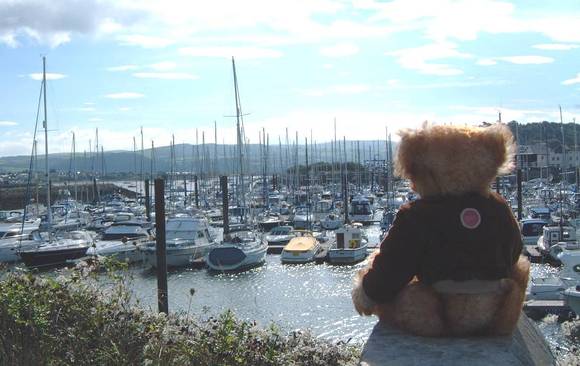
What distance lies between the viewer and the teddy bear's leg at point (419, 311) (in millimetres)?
3473

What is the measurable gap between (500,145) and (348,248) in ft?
94.1

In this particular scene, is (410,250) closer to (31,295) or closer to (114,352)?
(114,352)

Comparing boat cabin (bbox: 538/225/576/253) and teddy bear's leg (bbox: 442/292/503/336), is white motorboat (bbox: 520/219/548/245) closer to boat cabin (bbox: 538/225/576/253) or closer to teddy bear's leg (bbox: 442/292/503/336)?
boat cabin (bbox: 538/225/576/253)

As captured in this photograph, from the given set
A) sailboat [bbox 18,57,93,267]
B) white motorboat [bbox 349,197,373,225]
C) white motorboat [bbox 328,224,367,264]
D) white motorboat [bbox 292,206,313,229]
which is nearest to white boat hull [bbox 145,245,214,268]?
sailboat [bbox 18,57,93,267]

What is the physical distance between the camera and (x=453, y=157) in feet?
11.9

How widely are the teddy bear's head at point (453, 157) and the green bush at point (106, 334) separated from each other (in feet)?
6.61

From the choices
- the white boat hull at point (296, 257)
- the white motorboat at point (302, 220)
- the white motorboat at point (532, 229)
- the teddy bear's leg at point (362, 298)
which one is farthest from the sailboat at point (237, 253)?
the teddy bear's leg at point (362, 298)

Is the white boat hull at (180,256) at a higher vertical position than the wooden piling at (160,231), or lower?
lower

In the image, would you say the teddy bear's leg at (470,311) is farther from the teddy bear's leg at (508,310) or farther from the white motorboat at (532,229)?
the white motorboat at (532,229)

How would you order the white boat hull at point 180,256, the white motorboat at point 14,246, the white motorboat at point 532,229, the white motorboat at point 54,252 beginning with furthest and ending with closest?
the white motorboat at point 532,229 → the white motorboat at point 14,246 → the white boat hull at point 180,256 → the white motorboat at point 54,252

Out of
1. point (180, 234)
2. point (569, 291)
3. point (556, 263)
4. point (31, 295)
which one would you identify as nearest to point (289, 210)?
point (180, 234)

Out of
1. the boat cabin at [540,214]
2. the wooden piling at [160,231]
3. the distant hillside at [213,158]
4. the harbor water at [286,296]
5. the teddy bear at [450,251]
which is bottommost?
the harbor water at [286,296]

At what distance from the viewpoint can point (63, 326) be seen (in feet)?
17.0

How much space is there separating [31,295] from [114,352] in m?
1.12
